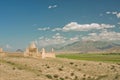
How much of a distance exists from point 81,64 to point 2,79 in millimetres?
27133

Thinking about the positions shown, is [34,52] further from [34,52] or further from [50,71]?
[50,71]

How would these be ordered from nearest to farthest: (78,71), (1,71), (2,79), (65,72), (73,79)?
(2,79) < (1,71) < (73,79) < (65,72) < (78,71)

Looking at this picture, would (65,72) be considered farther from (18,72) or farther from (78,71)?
(18,72)

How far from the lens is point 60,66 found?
184 ft

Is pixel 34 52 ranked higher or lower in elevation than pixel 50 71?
higher

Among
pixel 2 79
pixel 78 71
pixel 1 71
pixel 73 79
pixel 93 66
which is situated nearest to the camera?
pixel 2 79

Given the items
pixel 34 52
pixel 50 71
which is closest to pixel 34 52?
pixel 34 52

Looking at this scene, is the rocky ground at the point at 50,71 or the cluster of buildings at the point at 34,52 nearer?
the rocky ground at the point at 50,71

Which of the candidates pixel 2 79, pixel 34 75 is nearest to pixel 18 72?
pixel 34 75

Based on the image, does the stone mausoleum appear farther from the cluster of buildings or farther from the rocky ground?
the rocky ground

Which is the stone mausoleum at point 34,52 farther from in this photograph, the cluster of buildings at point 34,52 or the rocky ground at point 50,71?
the rocky ground at point 50,71

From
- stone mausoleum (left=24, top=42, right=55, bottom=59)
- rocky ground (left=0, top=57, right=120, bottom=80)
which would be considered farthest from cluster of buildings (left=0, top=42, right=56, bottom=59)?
rocky ground (left=0, top=57, right=120, bottom=80)

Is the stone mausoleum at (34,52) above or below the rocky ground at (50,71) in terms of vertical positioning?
above

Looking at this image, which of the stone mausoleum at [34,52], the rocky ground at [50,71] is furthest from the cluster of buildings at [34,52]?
the rocky ground at [50,71]
